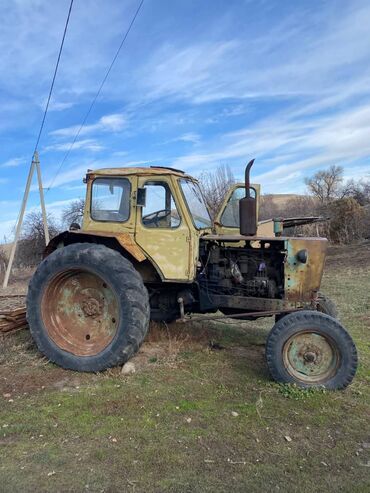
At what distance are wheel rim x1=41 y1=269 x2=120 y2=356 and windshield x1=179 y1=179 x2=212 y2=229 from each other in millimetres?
1393

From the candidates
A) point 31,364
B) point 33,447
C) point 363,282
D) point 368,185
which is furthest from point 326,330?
point 368,185

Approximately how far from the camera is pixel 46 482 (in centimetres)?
305

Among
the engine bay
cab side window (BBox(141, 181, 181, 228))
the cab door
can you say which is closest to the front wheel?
the engine bay

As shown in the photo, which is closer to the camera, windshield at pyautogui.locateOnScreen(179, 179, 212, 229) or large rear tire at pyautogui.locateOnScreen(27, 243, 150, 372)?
large rear tire at pyautogui.locateOnScreen(27, 243, 150, 372)

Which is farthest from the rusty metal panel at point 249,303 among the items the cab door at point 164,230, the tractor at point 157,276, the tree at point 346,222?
the tree at point 346,222

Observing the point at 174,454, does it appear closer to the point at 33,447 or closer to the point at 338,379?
the point at 33,447

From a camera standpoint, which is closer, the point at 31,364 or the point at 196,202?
the point at 31,364

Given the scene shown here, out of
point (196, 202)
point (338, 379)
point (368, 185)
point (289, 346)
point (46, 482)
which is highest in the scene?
point (368, 185)

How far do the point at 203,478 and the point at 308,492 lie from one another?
0.69m

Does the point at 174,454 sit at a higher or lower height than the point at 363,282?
lower

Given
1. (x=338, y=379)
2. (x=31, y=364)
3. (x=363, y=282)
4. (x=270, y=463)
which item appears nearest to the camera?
(x=270, y=463)

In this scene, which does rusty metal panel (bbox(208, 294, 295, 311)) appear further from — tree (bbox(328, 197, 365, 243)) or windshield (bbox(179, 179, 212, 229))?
tree (bbox(328, 197, 365, 243))

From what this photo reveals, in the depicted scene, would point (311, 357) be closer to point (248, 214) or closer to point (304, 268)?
point (304, 268)

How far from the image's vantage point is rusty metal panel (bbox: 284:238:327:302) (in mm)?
5180
